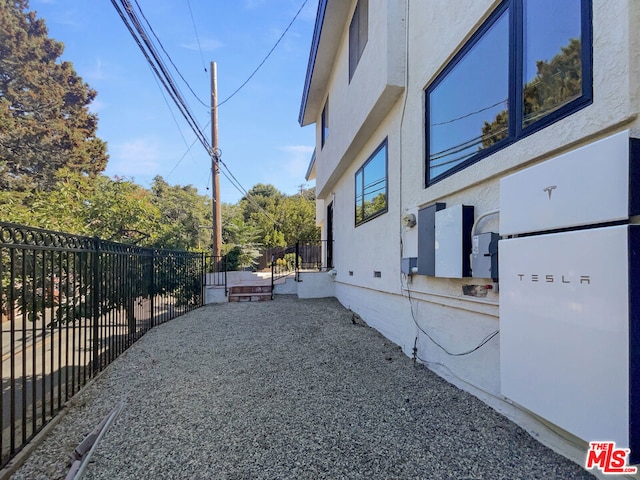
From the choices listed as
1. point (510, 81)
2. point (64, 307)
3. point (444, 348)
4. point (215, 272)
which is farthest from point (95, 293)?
point (215, 272)

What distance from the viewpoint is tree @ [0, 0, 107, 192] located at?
1600cm

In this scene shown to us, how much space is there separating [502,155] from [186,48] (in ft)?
34.0

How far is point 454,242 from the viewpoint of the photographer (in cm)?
313

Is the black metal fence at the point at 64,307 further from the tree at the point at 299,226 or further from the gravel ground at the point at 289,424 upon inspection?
the tree at the point at 299,226

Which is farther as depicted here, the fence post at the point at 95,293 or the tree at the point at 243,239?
the tree at the point at 243,239

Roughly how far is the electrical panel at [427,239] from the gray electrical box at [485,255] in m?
0.68

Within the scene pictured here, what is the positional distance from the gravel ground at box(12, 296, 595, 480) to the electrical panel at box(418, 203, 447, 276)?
121 cm

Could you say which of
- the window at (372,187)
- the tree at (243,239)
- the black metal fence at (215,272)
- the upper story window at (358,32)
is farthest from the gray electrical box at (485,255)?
the tree at (243,239)

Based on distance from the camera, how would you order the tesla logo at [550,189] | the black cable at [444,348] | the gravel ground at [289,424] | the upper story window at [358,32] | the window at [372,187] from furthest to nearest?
1. the upper story window at [358,32]
2. the window at [372,187]
3. the black cable at [444,348]
4. the gravel ground at [289,424]
5. the tesla logo at [550,189]

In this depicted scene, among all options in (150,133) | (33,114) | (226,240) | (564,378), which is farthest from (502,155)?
(33,114)

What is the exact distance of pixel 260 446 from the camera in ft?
7.80

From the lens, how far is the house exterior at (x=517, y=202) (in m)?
1.62

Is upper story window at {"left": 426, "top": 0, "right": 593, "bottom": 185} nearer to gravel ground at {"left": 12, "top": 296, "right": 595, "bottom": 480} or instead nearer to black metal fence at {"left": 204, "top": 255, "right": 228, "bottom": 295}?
gravel ground at {"left": 12, "top": 296, "right": 595, "bottom": 480}

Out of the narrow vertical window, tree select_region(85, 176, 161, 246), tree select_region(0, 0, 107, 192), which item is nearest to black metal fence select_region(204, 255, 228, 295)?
tree select_region(85, 176, 161, 246)
